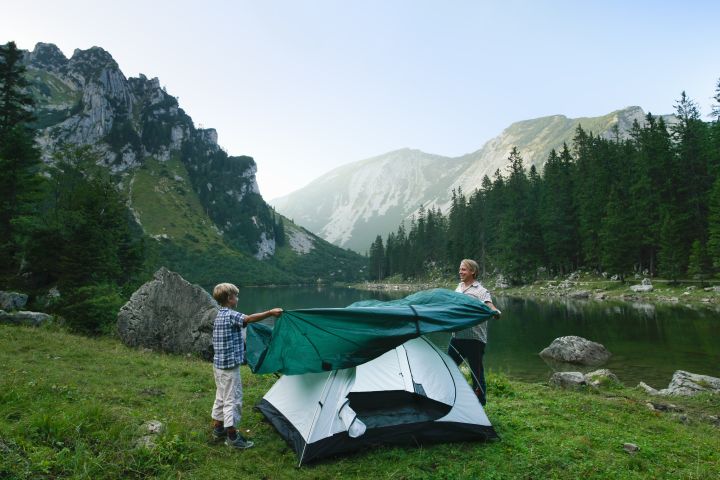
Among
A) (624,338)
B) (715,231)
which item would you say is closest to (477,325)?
(624,338)

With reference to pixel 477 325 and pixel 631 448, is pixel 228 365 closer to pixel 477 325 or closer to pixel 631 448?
pixel 477 325

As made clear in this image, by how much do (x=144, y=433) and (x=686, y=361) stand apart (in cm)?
2127

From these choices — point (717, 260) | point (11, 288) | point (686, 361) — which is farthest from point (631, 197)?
point (11, 288)

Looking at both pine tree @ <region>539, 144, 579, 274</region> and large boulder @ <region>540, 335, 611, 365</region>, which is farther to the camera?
pine tree @ <region>539, 144, 579, 274</region>

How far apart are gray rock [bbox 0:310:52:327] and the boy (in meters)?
12.5

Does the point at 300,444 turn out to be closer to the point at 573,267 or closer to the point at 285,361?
the point at 285,361

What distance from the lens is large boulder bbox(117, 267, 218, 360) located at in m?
15.2

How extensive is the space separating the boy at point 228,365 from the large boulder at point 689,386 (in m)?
12.8

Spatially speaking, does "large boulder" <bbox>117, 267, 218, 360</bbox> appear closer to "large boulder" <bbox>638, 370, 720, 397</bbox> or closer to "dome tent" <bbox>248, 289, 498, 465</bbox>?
"dome tent" <bbox>248, 289, 498, 465</bbox>

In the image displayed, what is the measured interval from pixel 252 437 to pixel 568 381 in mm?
10692

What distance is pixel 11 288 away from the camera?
19.9 metres

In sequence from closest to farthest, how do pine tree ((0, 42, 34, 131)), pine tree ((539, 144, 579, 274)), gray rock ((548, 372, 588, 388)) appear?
gray rock ((548, 372, 588, 388)), pine tree ((0, 42, 34, 131)), pine tree ((539, 144, 579, 274))

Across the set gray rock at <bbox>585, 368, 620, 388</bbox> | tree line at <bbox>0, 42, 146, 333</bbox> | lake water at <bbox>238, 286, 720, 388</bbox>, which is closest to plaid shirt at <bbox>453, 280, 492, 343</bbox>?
lake water at <bbox>238, 286, 720, 388</bbox>

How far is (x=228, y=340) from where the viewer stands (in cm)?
682
